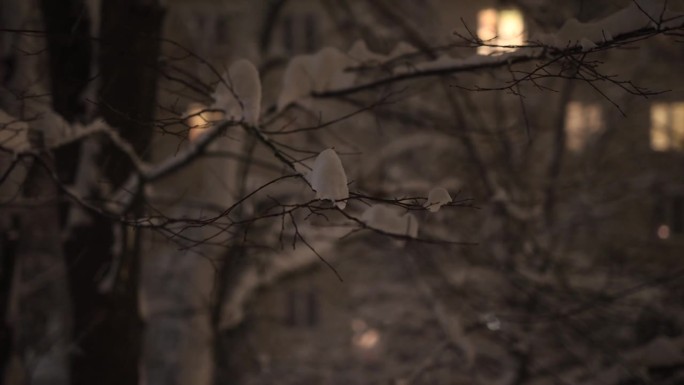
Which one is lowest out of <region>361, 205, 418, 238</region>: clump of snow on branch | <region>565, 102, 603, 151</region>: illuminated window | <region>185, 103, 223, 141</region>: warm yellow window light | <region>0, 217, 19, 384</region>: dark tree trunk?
<region>0, 217, 19, 384</region>: dark tree trunk

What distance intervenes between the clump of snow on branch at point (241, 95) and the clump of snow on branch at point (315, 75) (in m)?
0.53

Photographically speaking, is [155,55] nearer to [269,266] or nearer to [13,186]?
[13,186]

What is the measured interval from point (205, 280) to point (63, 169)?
7.44ft

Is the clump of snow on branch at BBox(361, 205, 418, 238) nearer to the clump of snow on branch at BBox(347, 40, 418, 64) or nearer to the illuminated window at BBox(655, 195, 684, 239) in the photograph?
the clump of snow on branch at BBox(347, 40, 418, 64)

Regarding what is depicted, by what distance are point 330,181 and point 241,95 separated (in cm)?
121

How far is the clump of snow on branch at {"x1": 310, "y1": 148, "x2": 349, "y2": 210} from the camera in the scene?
104 inches

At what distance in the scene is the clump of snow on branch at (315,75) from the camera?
4164 mm

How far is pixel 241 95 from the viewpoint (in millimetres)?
3607

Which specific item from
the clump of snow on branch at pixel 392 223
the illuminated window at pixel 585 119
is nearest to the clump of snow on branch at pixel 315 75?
the clump of snow on branch at pixel 392 223

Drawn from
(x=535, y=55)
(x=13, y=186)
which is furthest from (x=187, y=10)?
(x=535, y=55)

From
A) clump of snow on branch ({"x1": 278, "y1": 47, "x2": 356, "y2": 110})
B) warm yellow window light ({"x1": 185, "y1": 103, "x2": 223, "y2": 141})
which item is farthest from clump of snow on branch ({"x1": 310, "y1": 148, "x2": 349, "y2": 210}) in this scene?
clump of snow on branch ({"x1": 278, "y1": 47, "x2": 356, "y2": 110})

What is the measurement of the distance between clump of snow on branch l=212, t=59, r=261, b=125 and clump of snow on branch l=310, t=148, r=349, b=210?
3.02ft

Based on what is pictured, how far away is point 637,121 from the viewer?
46.0 feet

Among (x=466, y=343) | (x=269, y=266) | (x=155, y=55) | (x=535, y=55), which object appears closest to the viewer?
(x=535, y=55)
